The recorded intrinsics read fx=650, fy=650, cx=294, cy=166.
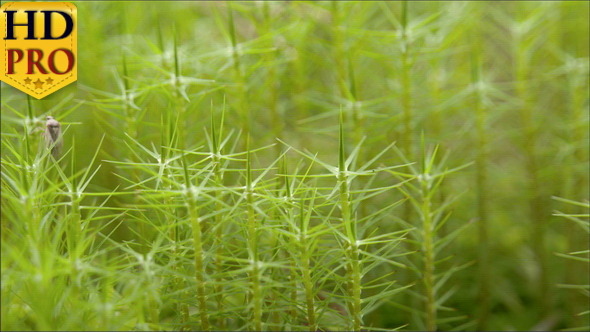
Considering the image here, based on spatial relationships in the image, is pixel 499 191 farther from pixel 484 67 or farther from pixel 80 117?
pixel 80 117

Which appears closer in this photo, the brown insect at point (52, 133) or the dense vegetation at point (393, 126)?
the brown insect at point (52, 133)

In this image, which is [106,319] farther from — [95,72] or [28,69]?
[95,72]

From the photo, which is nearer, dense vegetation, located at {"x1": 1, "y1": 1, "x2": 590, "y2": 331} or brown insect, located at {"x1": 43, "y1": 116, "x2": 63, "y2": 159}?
brown insect, located at {"x1": 43, "y1": 116, "x2": 63, "y2": 159}

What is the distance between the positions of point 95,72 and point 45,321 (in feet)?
1.57

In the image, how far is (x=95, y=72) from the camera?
828 millimetres

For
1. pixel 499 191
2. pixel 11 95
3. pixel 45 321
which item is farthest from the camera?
pixel 499 191

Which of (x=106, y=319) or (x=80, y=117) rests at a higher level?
(x=80, y=117)

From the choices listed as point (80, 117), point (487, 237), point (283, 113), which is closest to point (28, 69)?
point (80, 117)

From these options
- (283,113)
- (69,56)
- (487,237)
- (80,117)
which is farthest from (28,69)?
(487,237)

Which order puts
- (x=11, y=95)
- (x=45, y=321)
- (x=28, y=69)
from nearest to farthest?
(x=45, y=321) → (x=28, y=69) → (x=11, y=95)

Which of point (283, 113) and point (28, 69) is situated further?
point (283, 113)

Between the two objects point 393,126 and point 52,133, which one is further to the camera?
point 393,126

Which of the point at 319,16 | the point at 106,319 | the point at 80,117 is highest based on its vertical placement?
the point at 319,16

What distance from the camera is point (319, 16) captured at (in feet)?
2.79
